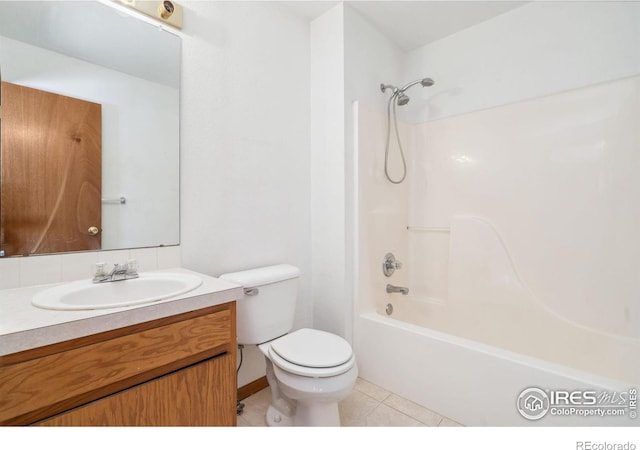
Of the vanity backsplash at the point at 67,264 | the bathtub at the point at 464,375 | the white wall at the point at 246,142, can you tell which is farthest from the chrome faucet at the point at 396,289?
the vanity backsplash at the point at 67,264

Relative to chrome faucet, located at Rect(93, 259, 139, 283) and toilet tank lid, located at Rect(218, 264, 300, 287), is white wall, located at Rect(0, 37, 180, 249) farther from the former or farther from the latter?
toilet tank lid, located at Rect(218, 264, 300, 287)

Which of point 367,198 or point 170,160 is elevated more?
point 170,160

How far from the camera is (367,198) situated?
1.98 meters

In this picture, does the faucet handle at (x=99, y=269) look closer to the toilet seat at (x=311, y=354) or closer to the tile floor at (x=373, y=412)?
the toilet seat at (x=311, y=354)

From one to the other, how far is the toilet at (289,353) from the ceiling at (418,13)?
1647mm

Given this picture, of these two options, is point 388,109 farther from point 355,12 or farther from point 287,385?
point 287,385

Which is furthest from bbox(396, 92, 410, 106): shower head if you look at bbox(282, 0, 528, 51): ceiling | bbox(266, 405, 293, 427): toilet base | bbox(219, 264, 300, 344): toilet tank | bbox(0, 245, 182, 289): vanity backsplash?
bbox(266, 405, 293, 427): toilet base

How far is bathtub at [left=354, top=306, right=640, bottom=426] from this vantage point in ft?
3.88

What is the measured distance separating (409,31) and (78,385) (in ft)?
8.60

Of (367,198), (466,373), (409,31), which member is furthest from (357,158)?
(466,373)

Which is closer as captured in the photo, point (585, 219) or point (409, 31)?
point (585, 219)

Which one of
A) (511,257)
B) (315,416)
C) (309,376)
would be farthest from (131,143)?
(511,257)

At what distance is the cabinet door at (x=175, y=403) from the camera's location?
825 millimetres

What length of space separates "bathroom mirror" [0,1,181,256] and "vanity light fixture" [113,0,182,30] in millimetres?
41
